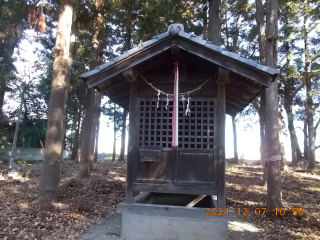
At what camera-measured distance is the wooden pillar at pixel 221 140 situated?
5.16 metres

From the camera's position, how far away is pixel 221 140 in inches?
211

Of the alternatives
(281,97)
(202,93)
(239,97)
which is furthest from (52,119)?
(281,97)

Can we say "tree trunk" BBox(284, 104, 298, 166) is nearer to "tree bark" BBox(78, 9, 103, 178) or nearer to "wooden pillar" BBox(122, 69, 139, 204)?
"tree bark" BBox(78, 9, 103, 178)

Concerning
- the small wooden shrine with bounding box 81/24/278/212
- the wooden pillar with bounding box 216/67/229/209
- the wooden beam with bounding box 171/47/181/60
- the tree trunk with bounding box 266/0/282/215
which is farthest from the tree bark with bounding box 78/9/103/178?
the wooden pillar with bounding box 216/67/229/209

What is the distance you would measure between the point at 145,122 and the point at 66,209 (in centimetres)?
422

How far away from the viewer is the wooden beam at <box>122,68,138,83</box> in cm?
532

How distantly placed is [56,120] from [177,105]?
500 cm

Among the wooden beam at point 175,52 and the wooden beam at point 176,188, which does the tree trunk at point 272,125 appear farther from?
the wooden beam at point 175,52

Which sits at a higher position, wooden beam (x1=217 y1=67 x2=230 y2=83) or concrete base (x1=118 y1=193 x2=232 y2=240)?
wooden beam (x1=217 y1=67 x2=230 y2=83)

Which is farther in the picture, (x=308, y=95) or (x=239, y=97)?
(x=308, y=95)

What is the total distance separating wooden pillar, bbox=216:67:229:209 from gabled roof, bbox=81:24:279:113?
0.91 feet

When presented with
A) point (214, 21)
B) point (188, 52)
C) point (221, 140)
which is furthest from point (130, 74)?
point (214, 21)

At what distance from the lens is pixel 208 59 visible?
504 centimetres

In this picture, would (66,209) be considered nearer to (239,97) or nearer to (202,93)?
(202,93)
